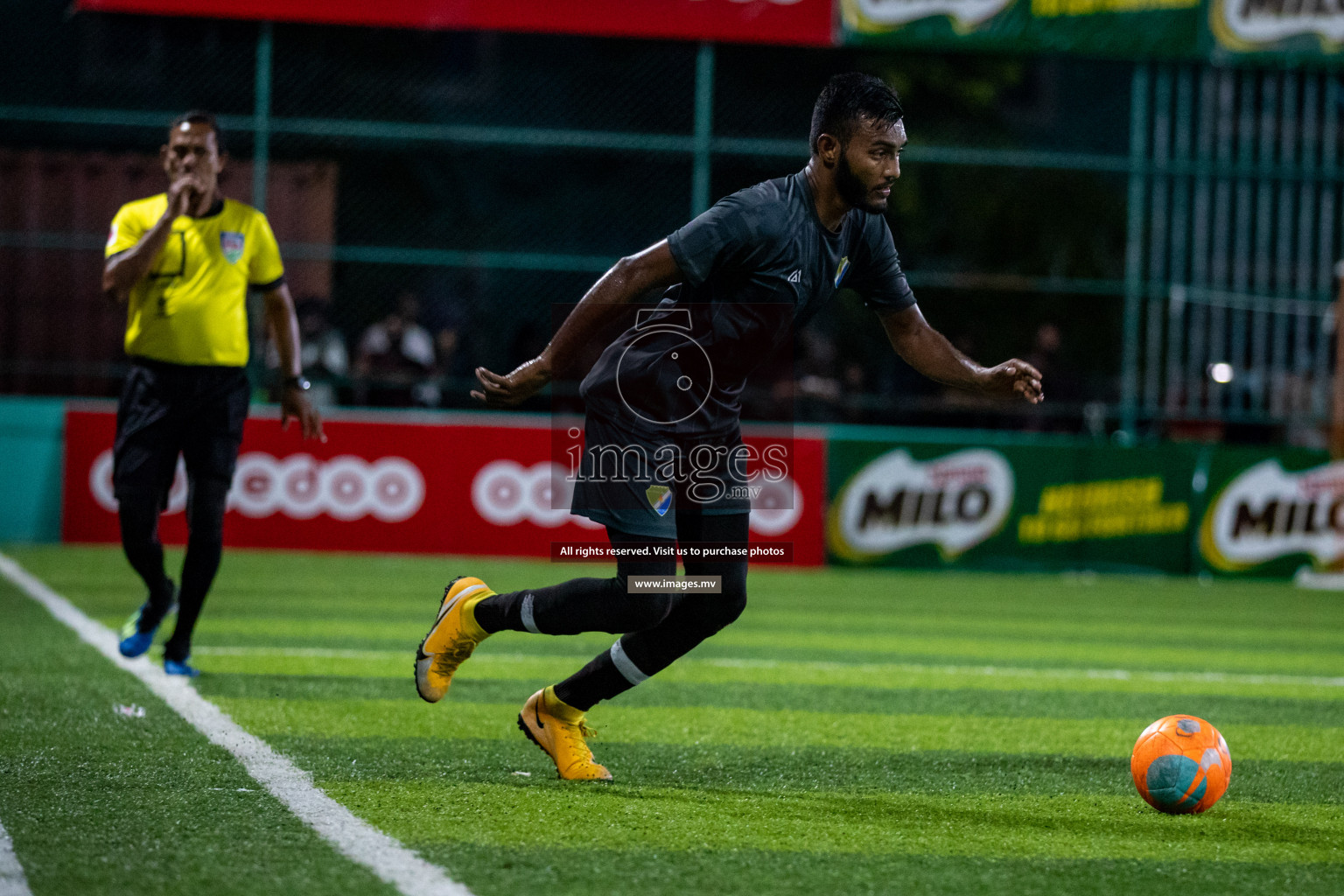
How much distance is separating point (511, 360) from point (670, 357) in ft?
37.0

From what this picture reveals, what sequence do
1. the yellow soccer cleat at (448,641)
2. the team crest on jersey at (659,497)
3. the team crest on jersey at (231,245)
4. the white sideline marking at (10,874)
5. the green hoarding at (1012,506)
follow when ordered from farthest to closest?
the green hoarding at (1012,506) < the team crest on jersey at (231,245) < the yellow soccer cleat at (448,641) < the team crest on jersey at (659,497) < the white sideline marking at (10,874)

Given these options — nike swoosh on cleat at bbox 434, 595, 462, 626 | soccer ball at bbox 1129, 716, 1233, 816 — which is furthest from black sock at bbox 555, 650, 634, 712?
soccer ball at bbox 1129, 716, 1233, 816

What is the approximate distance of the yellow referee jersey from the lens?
664 centimetres

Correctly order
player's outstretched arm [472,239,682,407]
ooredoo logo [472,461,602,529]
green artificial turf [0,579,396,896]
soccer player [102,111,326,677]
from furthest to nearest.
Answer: ooredoo logo [472,461,602,529] → soccer player [102,111,326,677] → player's outstretched arm [472,239,682,407] → green artificial turf [0,579,396,896]

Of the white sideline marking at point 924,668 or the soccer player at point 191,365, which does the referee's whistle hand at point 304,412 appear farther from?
the white sideline marking at point 924,668

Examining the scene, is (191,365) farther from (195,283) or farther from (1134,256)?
(1134,256)

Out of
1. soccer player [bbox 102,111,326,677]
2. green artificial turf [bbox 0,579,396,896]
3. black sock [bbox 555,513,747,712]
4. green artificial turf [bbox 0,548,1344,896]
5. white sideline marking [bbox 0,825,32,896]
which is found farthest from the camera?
soccer player [bbox 102,111,326,677]

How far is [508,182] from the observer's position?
76.1 feet

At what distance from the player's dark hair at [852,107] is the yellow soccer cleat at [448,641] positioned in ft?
5.53

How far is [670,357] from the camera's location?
4793 millimetres

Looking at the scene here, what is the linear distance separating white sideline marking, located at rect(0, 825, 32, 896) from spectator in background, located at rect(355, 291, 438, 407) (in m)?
11.2

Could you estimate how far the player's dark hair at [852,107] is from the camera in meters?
4.77

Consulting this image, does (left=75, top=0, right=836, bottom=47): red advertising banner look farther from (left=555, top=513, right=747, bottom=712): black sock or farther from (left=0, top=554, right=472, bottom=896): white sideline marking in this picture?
(left=555, top=513, right=747, bottom=712): black sock

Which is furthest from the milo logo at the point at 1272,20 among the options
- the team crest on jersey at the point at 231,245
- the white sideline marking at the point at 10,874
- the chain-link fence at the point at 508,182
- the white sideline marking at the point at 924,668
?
the white sideline marking at the point at 10,874
